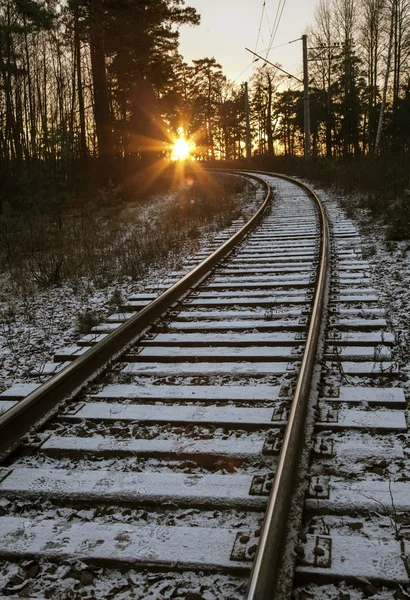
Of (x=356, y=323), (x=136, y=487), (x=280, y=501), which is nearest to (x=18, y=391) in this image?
(x=136, y=487)

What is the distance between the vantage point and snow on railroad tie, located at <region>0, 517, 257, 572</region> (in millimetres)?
2178

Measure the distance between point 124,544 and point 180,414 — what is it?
124cm

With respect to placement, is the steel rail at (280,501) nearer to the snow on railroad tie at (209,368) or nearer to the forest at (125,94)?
the snow on railroad tie at (209,368)

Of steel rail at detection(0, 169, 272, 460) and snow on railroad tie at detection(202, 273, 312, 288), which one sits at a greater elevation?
snow on railroad tie at detection(202, 273, 312, 288)

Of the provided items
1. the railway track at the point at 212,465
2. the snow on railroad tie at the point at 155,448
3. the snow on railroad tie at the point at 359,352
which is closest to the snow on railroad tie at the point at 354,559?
the railway track at the point at 212,465

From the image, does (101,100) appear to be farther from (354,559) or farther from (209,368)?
(354,559)

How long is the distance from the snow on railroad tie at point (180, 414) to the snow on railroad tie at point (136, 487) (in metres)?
0.58

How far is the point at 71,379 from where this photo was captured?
394 cm

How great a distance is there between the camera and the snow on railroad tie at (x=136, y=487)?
256 centimetres

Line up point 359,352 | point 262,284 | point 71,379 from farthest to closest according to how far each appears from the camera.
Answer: point 262,284 → point 359,352 → point 71,379

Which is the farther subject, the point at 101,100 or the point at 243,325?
the point at 101,100

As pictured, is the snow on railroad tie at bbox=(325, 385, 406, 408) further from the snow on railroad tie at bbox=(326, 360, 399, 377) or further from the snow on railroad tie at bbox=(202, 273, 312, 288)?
the snow on railroad tie at bbox=(202, 273, 312, 288)

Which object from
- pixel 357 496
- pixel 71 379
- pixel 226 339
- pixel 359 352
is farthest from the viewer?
pixel 226 339

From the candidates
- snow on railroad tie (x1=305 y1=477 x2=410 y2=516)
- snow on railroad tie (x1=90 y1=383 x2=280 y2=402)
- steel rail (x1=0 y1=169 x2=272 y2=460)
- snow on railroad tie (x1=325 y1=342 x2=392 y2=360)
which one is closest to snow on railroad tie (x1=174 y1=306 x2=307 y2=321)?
steel rail (x1=0 y1=169 x2=272 y2=460)
